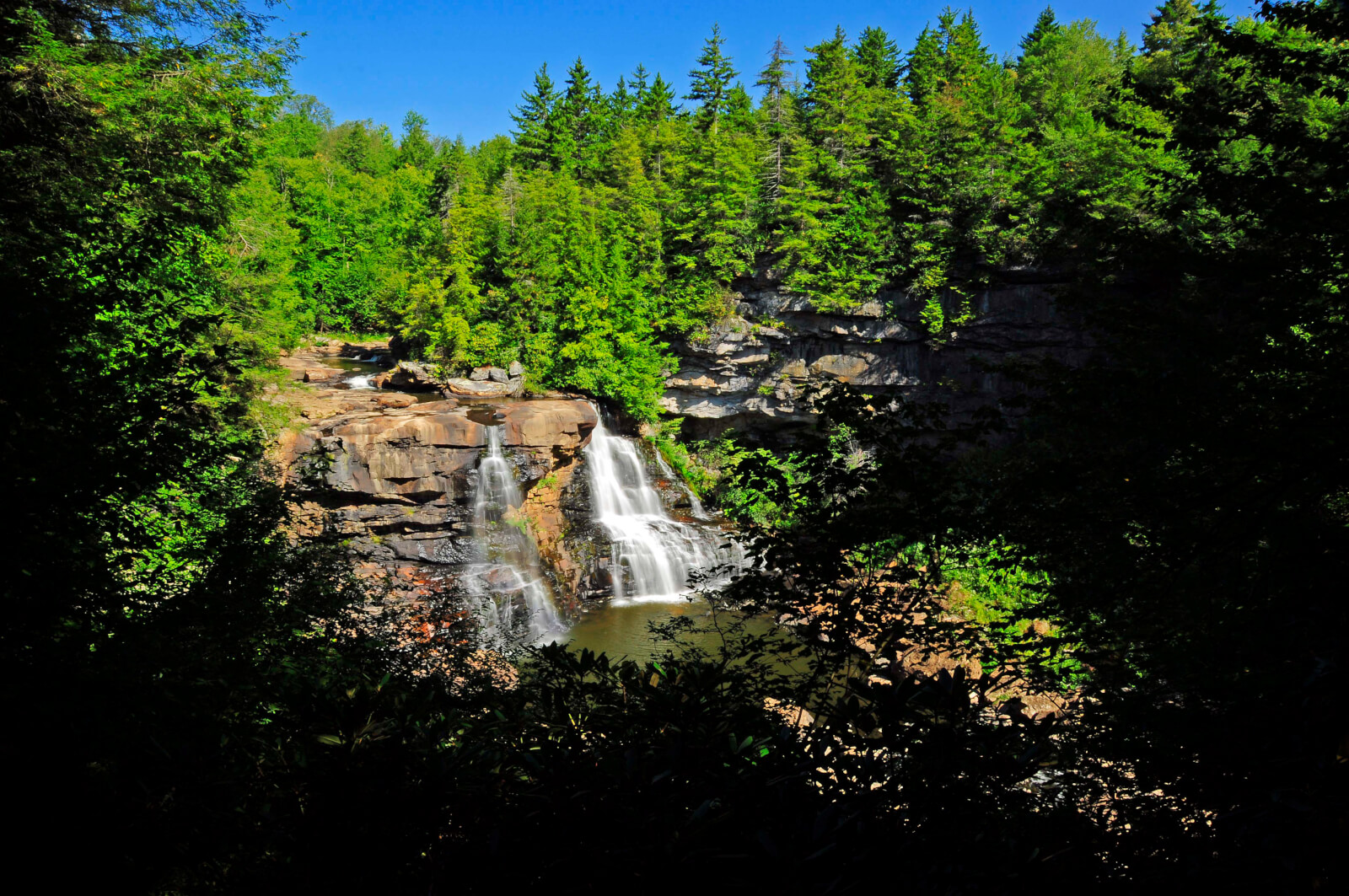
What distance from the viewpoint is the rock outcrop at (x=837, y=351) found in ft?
69.0

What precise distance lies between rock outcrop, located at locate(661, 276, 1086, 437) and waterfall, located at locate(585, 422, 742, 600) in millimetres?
4443

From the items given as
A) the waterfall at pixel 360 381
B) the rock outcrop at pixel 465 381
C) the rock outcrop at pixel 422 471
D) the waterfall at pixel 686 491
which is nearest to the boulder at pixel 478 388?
the rock outcrop at pixel 465 381

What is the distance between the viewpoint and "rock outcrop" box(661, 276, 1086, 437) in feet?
69.0

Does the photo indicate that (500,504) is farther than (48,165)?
Yes

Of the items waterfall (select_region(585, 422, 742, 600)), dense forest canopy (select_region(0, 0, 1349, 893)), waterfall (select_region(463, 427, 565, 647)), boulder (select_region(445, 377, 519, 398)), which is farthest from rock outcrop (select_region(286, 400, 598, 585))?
dense forest canopy (select_region(0, 0, 1349, 893))

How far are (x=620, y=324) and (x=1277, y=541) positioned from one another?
20.6 meters

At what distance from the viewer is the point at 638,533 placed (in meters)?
18.4

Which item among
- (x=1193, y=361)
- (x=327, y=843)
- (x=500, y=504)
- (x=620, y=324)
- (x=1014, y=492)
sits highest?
(x=620, y=324)

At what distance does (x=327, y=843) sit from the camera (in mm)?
1924

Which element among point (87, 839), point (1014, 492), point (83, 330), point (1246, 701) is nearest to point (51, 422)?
point (83, 330)

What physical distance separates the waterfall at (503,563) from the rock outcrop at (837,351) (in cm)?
835

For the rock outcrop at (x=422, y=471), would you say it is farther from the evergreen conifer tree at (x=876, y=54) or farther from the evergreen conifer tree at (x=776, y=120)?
the evergreen conifer tree at (x=876, y=54)

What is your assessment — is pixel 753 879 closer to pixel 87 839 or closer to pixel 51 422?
pixel 87 839

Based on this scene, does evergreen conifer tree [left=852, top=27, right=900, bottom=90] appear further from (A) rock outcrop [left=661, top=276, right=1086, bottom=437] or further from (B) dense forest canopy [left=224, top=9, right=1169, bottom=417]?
(A) rock outcrop [left=661, top=276, right=1086, bottom=437]
